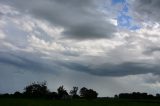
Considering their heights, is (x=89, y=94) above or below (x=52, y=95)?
above

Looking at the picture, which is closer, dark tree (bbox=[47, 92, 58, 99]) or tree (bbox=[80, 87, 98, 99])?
dark tree (bbox=[47, 92, 58, 99])

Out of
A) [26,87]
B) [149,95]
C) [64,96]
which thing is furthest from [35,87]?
[149,95]

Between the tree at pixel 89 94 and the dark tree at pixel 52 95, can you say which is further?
the tree at pixel 89 94

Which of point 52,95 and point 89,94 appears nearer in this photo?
point 52,95

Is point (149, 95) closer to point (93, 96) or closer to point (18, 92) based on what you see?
point (93, 96)

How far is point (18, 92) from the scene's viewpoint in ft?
519

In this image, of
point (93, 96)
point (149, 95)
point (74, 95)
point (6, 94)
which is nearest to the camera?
point (6, 94)

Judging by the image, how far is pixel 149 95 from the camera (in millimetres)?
199625

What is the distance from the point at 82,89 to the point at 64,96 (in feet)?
37.2

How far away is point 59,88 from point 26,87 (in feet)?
64.3

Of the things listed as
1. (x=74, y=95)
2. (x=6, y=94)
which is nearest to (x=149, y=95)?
(x=74, y=95)

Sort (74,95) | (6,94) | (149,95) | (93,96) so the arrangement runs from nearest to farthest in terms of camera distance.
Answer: (6,94) < (93,96) < (74,95) < (149,95)

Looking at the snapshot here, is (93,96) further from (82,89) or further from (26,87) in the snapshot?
(26,87)

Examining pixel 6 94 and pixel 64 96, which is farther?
pixel 64 96
